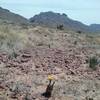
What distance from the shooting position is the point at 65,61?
1739cm

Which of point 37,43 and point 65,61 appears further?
point 37,43

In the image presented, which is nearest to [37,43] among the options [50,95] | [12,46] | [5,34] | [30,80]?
[5,34]

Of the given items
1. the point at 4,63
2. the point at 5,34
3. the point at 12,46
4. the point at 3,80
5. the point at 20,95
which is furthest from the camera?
the point at 5,34

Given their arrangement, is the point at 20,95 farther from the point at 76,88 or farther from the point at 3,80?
the point at 76,88

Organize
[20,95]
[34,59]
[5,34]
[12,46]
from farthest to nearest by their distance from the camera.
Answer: [5,34] → [12,46] → [34,59] → [20,95]

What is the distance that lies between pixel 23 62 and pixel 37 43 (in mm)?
9494

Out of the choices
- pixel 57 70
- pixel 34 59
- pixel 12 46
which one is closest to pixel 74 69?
pixel 57 70

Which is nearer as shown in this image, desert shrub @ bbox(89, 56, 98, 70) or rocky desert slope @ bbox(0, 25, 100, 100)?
rocky desert slope @ bbox(0, 25, 100, 100)

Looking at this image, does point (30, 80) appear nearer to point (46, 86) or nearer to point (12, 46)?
point (46, 86)

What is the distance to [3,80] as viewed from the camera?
12.3 meters

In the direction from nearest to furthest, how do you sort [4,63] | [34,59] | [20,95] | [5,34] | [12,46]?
[20,95], [4,63], [34,59], [12,46], [5,34]

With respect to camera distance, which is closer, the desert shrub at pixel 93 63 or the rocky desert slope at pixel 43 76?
the rocky desert slope at pixel 43 76

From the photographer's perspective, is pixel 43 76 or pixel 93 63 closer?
pixel 43 76

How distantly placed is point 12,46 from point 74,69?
586cm
